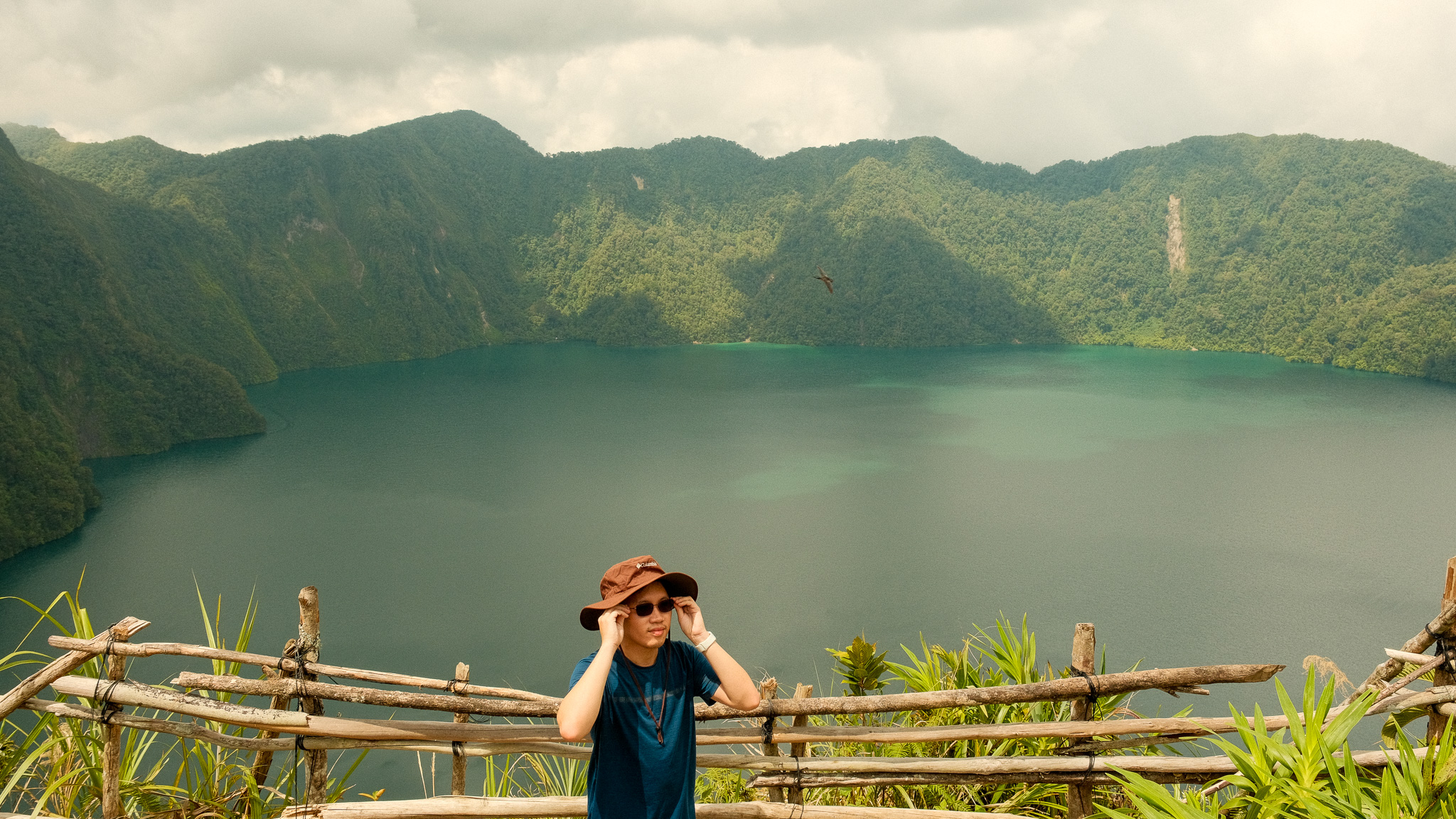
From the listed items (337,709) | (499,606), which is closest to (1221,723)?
(337,709)

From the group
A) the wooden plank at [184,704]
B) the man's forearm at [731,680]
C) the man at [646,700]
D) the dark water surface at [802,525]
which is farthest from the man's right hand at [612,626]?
the dark water surface at [802,525]

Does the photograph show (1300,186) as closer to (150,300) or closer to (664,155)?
(664,155)

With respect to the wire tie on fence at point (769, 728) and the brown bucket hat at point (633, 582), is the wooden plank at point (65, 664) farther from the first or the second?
the wire tie on fence at point (769, 728)

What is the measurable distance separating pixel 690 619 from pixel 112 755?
6.76 ft

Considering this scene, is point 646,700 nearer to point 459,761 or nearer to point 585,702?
point 585,702

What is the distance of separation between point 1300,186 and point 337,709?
107 metres

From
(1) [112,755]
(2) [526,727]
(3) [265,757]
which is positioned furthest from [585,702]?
(1) [112,755]

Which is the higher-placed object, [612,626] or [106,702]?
[612,626]

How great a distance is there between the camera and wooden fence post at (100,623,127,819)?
9.25 ft

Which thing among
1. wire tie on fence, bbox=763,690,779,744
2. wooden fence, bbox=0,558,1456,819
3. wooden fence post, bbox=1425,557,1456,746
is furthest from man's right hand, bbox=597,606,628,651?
→ wooden fence post, bbox=1425,557,1456,746

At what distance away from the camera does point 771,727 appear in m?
2.89

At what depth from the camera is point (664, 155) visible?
135m

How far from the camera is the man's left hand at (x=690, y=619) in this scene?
89.1 inches

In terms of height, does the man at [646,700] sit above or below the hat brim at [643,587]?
below
